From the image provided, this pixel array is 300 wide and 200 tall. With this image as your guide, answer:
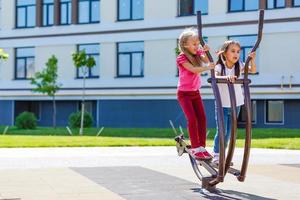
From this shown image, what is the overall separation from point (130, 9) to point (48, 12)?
6738 millimetres

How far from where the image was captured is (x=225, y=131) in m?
7.70

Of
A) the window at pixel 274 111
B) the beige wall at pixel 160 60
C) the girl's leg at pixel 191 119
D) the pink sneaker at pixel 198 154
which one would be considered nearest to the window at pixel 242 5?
the beige wall at pixel 160 60

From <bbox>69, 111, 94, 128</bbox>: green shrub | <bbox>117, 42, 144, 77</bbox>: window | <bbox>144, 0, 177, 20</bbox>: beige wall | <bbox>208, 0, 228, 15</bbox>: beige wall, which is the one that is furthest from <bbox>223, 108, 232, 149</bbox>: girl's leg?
<bbox>117, 42, 144, 77</bbox>: window

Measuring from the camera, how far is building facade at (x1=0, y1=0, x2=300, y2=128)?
1418 inches

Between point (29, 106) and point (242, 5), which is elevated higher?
point (242, 5)

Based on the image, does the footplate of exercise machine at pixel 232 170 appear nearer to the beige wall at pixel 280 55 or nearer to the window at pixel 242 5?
the beige wall at pixel 280 55

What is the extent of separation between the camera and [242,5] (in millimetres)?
37312

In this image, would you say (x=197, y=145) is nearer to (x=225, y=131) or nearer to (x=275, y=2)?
(x=225, y=131)

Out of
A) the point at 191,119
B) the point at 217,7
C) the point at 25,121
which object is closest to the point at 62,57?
the point at 25,121

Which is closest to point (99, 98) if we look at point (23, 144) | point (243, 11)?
point (243, 11)

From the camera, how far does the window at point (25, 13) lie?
4497 cm

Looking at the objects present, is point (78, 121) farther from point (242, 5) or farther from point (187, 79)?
point (187, 79)

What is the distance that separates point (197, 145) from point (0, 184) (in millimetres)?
2783

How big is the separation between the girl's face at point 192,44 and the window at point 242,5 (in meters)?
29.7
